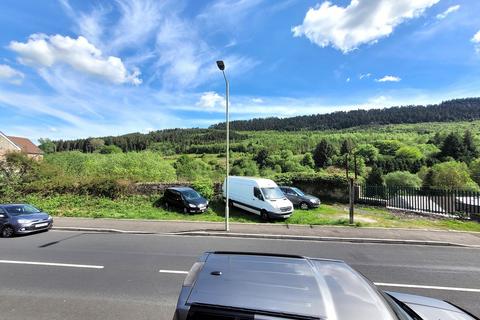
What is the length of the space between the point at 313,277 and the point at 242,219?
47.8 ft

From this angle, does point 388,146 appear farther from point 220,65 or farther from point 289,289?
point 289,289

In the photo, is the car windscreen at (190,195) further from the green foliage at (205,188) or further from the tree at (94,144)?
the tree at (94,144)

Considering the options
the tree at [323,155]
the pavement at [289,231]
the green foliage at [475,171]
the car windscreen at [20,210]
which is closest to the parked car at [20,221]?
the car windscreen at [20,210]

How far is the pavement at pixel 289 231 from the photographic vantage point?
12.0m

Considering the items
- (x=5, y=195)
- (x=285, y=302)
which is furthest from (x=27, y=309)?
(x=5, y=195)

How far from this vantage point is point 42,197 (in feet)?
73.2

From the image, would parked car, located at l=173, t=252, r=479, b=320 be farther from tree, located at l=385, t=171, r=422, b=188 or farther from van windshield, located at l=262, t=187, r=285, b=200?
tree, located at l=385, t=171, r=422, b=188

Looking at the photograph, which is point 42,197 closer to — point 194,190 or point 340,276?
point 194,190

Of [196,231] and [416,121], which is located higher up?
[416,121]

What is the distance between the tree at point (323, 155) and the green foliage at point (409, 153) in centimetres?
2002

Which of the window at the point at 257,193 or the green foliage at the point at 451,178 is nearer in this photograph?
the window at the point at 257,193

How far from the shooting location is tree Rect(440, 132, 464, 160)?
8062cm

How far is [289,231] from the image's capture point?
1344 centimetres

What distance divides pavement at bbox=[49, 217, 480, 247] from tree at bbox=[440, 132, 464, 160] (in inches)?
3240
